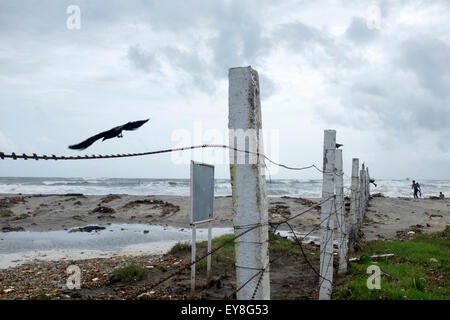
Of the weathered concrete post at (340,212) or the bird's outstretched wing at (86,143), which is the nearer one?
the bird's outstretched wing at (86,143)

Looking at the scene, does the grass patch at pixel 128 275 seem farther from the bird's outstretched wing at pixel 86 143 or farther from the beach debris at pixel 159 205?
the beach debris at pixel 159 205

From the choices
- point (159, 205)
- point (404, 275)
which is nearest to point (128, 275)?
point (404, 275)

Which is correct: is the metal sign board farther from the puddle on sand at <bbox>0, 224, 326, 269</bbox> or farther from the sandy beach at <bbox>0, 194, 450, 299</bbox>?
the puddle on sand at <bbox>0, 224, 326, 269</bbox>

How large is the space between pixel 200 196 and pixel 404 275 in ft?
15.6

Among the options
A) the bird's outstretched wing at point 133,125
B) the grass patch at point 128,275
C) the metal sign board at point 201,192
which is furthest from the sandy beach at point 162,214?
the bird's outstretched wing at point 133,125

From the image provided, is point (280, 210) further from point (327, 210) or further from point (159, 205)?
point (327, 210)

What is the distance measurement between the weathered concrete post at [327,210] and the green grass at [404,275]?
396mm

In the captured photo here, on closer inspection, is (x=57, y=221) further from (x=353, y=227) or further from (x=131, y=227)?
(x=353, y=227)

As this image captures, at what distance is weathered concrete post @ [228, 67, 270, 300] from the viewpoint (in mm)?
3273

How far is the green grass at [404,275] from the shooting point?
20.5 ft

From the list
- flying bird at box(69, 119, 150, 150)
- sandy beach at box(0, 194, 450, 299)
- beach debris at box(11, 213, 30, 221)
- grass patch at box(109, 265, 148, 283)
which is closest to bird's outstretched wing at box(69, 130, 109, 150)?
flying bird at box(69, 119, 150, 150)

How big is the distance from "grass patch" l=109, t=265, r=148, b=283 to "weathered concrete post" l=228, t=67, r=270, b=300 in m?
6.40

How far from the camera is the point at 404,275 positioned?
7.84 metres

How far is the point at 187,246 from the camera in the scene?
1230cm
